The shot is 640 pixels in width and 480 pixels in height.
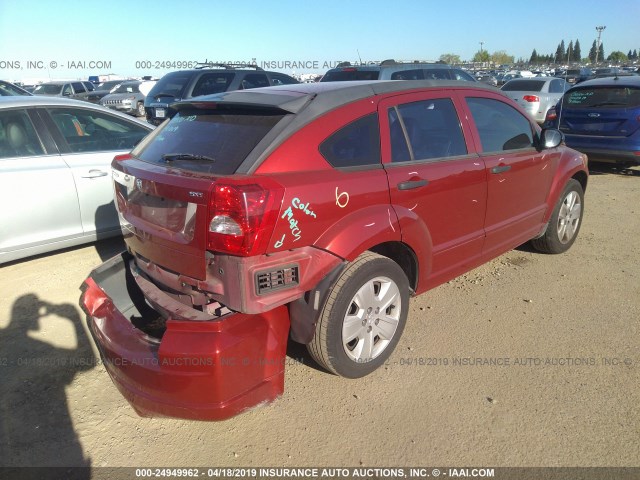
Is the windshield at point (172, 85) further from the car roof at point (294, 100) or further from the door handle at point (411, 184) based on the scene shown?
the door handle at point (411, 184)

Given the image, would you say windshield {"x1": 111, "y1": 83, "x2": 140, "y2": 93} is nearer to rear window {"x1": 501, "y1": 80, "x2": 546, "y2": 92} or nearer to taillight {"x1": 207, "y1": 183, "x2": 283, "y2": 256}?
rear window {"x1": 501, "y1": 80, "x2": 546, "y2": 92}

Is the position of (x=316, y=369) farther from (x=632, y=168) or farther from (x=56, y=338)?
(x=632, y=168)

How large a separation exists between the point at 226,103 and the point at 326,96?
0.57m

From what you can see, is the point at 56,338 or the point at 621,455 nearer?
the point at 621,455

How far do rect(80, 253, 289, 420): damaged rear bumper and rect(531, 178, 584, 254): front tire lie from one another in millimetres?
3121

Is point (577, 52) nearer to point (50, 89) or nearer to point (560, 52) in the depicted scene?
point (560, 52)

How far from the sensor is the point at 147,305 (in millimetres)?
3068

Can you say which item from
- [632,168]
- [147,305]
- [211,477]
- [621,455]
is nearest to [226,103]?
[147,305]

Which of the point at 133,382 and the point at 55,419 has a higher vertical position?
the point at 133,382

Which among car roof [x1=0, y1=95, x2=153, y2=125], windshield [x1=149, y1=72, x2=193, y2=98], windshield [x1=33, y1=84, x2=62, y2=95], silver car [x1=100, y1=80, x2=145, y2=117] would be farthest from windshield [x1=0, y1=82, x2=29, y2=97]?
car roof [x1=0, y1=95, x2=153, y2=125]

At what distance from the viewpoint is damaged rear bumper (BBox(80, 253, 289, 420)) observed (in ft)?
7.16

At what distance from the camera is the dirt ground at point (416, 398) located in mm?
2352

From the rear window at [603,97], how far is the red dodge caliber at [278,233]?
5.56 metres

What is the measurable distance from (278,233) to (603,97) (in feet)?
25.4
